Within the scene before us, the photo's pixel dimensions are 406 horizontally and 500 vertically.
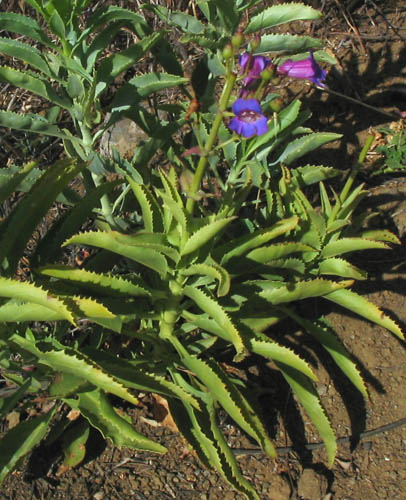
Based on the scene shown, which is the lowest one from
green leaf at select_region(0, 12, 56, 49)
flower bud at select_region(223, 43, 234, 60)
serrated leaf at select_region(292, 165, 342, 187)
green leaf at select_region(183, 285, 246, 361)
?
green leaf at select_region(183, 285, 246, 361)

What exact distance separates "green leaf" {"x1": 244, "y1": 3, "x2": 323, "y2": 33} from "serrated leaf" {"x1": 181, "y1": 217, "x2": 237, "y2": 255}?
704 mm

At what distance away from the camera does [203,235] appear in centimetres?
148

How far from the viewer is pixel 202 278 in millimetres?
1739

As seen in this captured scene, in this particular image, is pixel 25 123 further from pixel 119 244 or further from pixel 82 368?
pixel 82 368

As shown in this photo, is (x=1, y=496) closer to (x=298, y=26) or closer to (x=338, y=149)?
(x=338, y=149)

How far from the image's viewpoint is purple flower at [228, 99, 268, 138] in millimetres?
1306

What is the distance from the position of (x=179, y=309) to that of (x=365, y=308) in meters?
0.56

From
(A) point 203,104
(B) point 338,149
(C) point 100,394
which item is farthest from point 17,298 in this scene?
(B) point 338,149

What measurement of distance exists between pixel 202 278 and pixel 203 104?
24.3 inches

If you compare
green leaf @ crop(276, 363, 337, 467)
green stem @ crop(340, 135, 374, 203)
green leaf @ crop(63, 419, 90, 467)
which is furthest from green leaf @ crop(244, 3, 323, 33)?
green leaf @ crop(63, 419, 90, 467)

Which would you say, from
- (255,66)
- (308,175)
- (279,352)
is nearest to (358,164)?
(308,175)

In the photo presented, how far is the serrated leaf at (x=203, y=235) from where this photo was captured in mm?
1441

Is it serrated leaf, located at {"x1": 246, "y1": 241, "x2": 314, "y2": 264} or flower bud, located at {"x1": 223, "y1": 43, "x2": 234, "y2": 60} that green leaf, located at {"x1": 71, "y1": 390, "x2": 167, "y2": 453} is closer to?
serrated leaf, located at {"x1": 246, "y1": 241, "x2": 314, "y2": 264}

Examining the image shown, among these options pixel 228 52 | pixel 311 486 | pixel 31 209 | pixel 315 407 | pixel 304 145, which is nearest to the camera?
pixel 228 52
